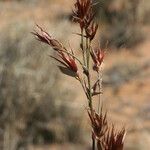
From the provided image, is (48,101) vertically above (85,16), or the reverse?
(48,101)

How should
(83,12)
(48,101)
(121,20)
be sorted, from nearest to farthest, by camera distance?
(83,12) → (48,101) → (121,20)

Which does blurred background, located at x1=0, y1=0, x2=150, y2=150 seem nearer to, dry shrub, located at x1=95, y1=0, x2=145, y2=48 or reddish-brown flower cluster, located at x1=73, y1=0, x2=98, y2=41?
dry shrub, located at x1=95, y1=0, x2=145, y2=48

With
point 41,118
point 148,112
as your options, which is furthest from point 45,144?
point 148,112

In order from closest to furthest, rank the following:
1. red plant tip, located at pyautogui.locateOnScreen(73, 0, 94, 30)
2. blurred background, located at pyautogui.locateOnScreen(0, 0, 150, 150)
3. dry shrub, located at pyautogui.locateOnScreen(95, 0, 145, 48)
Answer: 1. red plant tip, located at pyautogui.locateOnScreen(73, 0, 94, 30)
2. blurred background, located at pyautogui.locateOnScreen(0, 0, 150, 150)
3. dry shrub, located at pyautogui.locateOnScreen(95, 0, 145, 48)

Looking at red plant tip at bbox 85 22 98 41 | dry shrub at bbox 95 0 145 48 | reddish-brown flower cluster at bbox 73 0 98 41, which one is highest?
dry shrub at bbox 95 0 145 48

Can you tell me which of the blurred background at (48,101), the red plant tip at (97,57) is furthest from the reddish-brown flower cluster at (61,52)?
the blurred background at (48,101)

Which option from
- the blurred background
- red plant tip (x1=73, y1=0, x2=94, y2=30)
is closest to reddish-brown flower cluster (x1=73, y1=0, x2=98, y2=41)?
red plant tip (x1=73, y1=0, x2=94, y2=30)

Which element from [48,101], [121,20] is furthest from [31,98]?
[121,20]

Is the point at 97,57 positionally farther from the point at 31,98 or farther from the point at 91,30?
the point at 31,98
